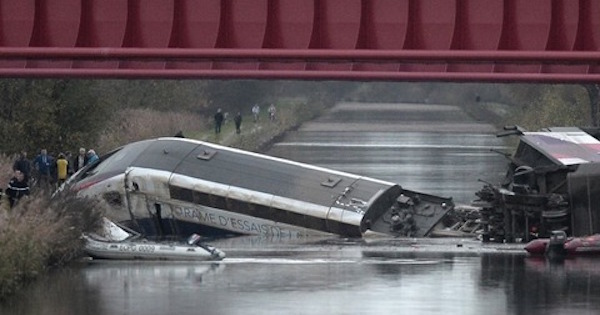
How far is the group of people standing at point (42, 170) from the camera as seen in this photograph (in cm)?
3309

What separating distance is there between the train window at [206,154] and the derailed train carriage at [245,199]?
21mm

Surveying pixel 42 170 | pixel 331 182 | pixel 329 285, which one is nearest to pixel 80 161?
pixel 42 170

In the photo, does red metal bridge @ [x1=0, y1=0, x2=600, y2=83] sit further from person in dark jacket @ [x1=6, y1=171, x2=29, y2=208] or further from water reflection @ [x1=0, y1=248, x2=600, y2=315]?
person in dark jacket @ [x1=6, y1=171, x2=29, y2=208]

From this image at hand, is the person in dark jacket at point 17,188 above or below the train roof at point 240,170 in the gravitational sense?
below

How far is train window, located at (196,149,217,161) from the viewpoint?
122ft

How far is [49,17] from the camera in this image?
69.6ft

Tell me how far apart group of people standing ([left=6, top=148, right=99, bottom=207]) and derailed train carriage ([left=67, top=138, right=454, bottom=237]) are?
1.45 meters

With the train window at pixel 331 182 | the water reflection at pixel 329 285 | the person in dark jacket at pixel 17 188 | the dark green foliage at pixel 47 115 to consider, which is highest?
the dark green foliage at pixel 47 115

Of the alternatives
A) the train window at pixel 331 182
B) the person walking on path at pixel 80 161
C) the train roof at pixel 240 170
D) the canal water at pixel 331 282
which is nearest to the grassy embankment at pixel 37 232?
the canal water at pixel 331 282

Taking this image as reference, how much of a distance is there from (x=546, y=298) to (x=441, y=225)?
1221cm

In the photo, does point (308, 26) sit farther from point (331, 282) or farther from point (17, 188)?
point (17, 188)

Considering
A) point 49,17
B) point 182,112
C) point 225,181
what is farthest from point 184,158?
point 182,112

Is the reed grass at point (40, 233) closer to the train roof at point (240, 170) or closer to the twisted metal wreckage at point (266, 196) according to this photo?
the twisted metal wreckage at point (266, 196)

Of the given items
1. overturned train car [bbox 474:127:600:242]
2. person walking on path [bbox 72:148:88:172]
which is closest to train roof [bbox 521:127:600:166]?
overturned train car [bbox 474:127:600:242]
